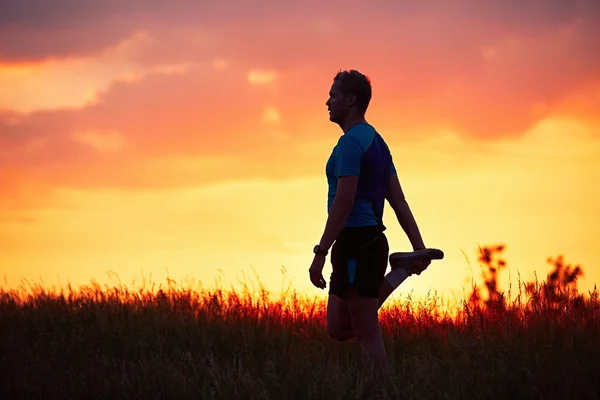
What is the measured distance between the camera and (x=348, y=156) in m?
5.99

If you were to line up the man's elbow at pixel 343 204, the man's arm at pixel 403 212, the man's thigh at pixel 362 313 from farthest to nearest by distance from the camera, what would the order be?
the man's arm at pixel 403 212, the man's thigh at pixel 362 313, the man's elbow at pixel 343 204

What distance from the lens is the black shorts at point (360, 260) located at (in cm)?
612

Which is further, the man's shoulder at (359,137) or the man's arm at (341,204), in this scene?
the man's shoulder at (359,137)

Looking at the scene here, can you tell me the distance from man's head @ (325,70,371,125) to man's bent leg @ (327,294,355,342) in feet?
4.38

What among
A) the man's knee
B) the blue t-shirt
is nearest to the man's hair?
the blue t-shirt

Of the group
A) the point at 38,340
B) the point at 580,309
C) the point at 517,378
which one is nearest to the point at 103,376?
the point at 38,340

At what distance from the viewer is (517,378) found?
18.8 feet

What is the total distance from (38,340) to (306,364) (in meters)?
3.96

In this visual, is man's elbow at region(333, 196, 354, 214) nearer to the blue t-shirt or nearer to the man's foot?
the blue t-shirt

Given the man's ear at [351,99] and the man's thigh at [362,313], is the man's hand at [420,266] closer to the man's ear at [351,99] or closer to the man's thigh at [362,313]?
the man's thigh at [362,313]

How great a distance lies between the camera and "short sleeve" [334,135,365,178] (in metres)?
5.97

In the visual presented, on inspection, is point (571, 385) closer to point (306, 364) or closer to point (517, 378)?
point (517, 378)

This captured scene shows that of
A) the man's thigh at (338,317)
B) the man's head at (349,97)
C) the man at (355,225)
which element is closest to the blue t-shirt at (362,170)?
the man at (355,225)

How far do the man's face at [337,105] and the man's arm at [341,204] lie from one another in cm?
55
